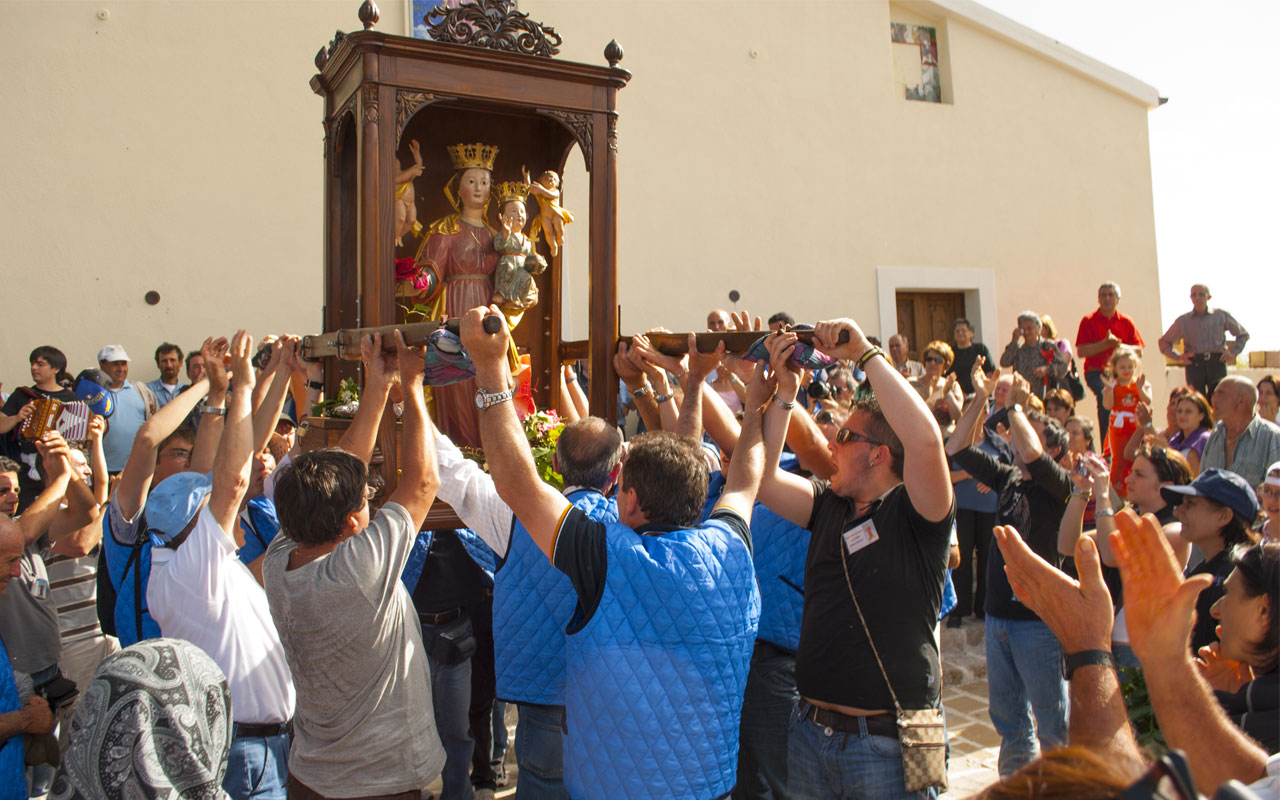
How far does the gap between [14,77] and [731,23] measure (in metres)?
6.83

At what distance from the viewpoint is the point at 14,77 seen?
783 cm

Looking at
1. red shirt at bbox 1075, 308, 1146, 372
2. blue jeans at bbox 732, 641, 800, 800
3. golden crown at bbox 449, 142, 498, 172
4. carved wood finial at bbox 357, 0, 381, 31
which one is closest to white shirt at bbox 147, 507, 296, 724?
blue jeans at bbox 732, 641, 800, 800

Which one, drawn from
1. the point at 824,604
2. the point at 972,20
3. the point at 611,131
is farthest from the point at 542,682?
the point at 972,20

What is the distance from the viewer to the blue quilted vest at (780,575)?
338cm

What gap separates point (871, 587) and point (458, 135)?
356cm

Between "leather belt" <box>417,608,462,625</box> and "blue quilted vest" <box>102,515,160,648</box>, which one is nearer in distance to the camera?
"blue quilted vest" <box>102,515,160,648</box>

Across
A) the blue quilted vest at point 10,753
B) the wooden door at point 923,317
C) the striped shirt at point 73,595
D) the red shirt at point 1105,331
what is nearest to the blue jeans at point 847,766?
the blue quilted vest at point 10,753

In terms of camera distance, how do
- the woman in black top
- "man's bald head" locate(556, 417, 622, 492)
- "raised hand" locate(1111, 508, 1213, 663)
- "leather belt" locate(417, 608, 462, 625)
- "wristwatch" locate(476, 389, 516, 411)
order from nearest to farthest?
1. "raised hand" locate(1111, 508, 1213, 663)
2. the woman in black top
3. "wristwatch" locate(476, 389, 516, 411)
4. "man's bald head" locate(556, 417, 622, 492)
5. "leather belt" locate(417, 608, 462, 625)

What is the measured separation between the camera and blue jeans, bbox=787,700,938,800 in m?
2.58

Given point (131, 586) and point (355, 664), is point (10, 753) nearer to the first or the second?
point (131, 586)

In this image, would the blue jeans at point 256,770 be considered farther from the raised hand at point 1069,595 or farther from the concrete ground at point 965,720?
the raised hand at point 1069,595

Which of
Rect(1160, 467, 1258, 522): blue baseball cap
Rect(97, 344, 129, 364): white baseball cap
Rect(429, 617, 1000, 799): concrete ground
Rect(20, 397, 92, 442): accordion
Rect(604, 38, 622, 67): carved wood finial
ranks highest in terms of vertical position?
Rect(604, 38, 622, 67): carved wood finial

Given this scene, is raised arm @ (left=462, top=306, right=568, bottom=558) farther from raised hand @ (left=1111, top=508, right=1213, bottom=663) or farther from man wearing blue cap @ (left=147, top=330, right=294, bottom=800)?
raised hand @ (left=1111, top=508, right=1213, bottom=663)

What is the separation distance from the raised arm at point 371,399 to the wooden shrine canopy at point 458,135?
3.91 feet
